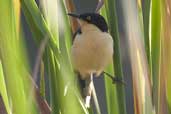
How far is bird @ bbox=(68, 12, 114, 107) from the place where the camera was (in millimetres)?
1266

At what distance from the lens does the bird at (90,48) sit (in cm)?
127

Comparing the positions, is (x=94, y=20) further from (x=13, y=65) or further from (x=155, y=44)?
(x=13, y=65)

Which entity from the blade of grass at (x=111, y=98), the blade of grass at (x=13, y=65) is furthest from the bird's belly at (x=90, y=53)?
the blade of grass at (x=13, y=65)

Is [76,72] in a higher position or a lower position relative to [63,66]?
lower

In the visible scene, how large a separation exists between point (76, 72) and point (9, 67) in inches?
31.5

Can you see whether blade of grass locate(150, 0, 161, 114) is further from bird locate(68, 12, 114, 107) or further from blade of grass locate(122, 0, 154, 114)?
bird locate(68, 12, 114, 107)

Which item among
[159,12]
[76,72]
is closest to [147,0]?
[159,12]

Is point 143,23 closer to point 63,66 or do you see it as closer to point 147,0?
point 147,0

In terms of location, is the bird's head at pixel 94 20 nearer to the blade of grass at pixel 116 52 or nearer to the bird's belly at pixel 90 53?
the bird's belly at pixel 90 53

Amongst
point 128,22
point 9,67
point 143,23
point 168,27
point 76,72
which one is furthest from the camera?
point 76,72

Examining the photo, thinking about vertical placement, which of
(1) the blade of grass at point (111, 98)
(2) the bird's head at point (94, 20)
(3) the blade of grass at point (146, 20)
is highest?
(3) the blade of grass at point (146, 20)

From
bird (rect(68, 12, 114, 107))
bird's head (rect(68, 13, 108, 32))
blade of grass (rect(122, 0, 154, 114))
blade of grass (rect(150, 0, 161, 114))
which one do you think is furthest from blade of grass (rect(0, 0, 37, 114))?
bird's head (rect(68, 13, 108, 32))

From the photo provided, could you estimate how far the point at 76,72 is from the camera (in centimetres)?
136

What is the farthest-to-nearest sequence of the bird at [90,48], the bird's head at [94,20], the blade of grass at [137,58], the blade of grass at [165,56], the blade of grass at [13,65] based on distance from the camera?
the bird's head at [94,20] → the bird at [90,48] → the blade of grass at [165,56] → the blade of grass at [137,58] → the blade of grass at [13,65]
